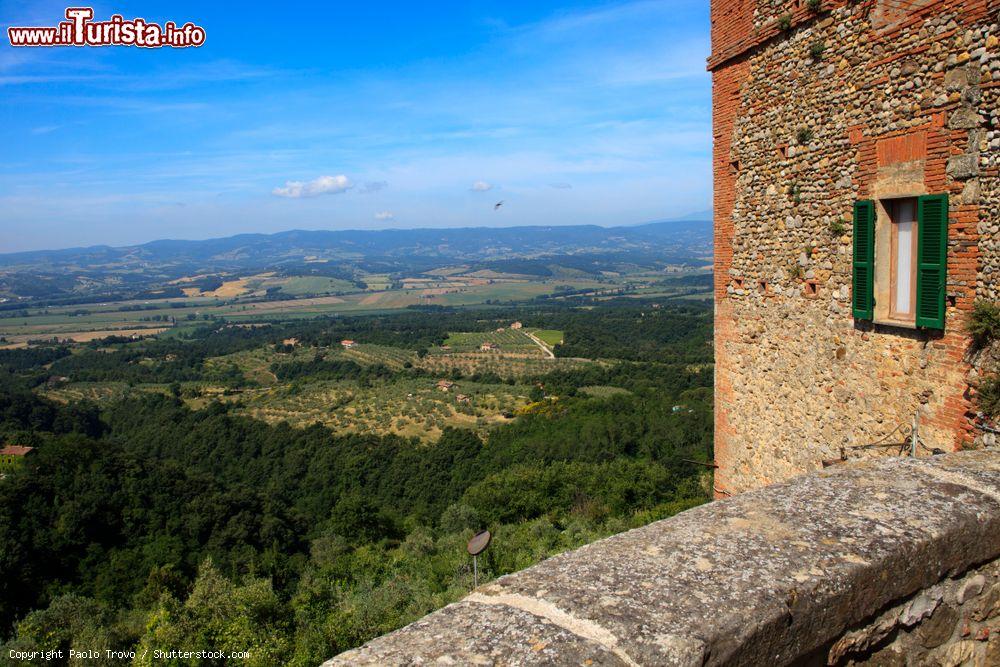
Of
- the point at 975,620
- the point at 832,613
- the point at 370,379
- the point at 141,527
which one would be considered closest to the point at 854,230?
the point at 975,620

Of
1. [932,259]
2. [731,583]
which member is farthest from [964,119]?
[731,583]

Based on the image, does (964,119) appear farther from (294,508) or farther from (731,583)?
(294,508)

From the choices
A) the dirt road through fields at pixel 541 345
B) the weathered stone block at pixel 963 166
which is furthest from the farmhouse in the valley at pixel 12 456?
the dirt road through fields at pixel 541 345

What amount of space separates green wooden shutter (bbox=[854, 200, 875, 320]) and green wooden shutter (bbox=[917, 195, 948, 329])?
1.27 feet

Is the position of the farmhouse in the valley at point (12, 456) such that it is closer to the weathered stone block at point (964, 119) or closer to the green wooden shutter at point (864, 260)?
the green wooden shutter at point (864, 260)

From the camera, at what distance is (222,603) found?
1323 cm

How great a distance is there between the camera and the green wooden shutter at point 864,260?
191 inches

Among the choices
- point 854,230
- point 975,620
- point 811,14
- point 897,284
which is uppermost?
point 811,14

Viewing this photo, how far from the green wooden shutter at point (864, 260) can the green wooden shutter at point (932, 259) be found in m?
0.39

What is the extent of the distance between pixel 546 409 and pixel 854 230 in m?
46.2

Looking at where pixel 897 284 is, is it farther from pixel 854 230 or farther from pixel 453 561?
pixel 453 561

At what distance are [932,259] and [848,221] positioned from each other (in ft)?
2.59

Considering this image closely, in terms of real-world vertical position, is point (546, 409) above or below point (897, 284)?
below

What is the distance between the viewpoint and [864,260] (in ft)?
16.2
